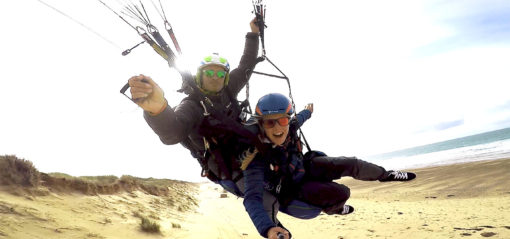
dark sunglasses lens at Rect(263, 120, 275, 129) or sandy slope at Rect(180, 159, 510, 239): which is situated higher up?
dark sunglasses lens at Rect(263, 120, 275, 129)

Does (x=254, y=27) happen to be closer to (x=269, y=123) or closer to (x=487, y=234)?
(x=269, y=123)

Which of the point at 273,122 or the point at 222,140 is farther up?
the point at 273,122

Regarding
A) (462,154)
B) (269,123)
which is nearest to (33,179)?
(269,123)

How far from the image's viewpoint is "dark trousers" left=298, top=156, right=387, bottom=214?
3223 millimetres

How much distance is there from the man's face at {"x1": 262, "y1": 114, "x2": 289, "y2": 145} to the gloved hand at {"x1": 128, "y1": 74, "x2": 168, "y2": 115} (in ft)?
4.45

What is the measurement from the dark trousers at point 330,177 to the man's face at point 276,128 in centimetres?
61

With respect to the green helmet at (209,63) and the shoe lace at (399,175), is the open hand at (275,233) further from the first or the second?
the green helmet at (209,63)

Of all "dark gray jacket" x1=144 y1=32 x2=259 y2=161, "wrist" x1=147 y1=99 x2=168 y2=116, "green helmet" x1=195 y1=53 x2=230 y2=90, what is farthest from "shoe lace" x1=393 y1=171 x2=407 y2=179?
"wrist" x1=147 y1=99 x2=168 y2=116

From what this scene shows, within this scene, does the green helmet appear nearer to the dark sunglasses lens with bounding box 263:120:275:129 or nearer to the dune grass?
the dark sunglasses lens with bounding box 263:120:275:129

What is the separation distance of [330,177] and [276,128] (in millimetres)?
961

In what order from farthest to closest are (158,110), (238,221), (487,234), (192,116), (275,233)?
(238,221) < (487,234) < (192,116) < (275,233) < (158,110)

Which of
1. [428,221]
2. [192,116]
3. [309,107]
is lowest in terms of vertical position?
[428,221]

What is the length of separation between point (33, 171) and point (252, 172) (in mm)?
11182

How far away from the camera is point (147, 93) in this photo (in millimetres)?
1955
